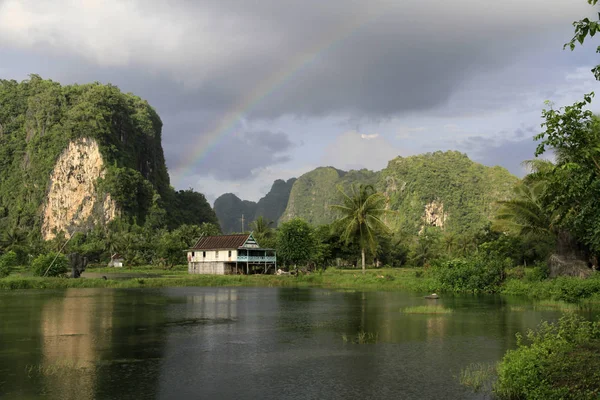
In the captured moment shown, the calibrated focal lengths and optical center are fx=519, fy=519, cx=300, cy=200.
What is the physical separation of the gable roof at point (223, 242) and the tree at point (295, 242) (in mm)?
7626

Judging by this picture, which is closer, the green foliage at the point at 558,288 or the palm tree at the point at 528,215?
the green foliage at the point at 558,288

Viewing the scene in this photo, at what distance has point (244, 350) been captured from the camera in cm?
1698

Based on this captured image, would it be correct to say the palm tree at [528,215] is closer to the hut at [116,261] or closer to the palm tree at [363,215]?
the palm tree at [363,215]

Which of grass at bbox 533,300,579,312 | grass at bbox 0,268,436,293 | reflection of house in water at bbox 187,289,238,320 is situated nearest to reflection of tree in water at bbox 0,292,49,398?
reflection of house in water at bbox 187,289,238,320

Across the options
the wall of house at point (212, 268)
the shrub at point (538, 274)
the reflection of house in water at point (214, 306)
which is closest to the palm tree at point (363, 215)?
the wall of house at point (212, 268)

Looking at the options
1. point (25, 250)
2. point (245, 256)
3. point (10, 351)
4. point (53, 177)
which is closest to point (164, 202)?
point (53, 177)

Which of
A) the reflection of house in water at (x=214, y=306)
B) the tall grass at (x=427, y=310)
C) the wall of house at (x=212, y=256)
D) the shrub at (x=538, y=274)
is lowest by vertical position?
the reflection of house in water at (x=214, y=306)

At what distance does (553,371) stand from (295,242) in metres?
52.5

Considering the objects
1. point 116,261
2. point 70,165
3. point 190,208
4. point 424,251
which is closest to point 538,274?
point 424,251

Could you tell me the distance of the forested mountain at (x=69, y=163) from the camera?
14288 centimetres

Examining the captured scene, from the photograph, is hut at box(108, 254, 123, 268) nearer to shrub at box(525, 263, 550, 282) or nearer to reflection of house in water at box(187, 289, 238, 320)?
reflection of house in water at box(187, 289, 238, 320)

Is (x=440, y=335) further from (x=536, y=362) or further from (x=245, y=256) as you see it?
(x=245, y=256)

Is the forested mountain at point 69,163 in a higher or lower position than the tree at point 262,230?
higher

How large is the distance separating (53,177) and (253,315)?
13936 cm
